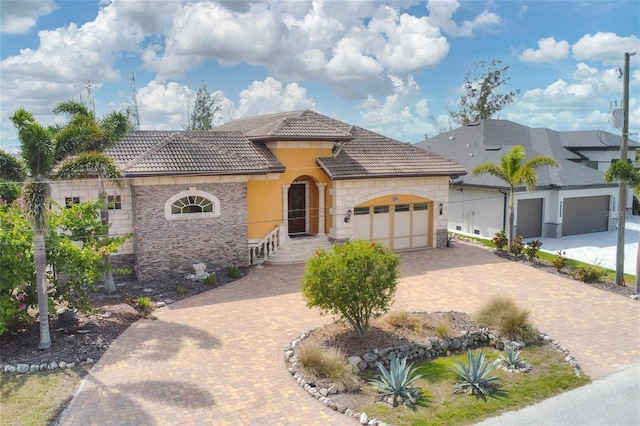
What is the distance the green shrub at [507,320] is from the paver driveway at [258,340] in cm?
117

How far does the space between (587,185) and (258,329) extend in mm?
22596

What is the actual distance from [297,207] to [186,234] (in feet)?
20.7

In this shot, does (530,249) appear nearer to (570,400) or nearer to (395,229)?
(395,229)

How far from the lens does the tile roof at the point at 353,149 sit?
882 inches

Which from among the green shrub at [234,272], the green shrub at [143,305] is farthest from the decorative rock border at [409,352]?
the green shrub at [234,272]

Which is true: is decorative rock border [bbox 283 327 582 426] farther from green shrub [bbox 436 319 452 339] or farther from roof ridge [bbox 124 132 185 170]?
roof ridge [bbox 124 132 185 170]

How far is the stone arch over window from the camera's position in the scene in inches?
762

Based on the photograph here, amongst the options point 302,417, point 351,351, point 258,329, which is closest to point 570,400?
point 351,351

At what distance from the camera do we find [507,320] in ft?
46.0

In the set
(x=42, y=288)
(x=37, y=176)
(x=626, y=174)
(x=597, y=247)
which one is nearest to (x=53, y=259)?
(x=42, y=288)

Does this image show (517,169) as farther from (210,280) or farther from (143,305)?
(143,305)

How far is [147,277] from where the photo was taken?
19.0 meters

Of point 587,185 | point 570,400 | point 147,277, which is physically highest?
point 587,185

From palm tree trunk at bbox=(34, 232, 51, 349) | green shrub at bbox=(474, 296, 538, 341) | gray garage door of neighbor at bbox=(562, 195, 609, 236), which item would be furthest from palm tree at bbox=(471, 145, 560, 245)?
palm tree trunk at bbox=(34, 232, 51, 349)
